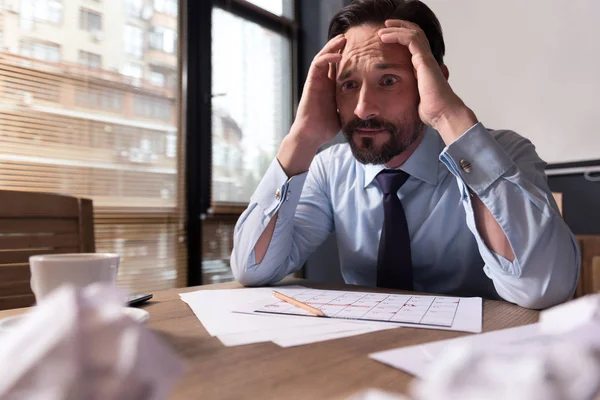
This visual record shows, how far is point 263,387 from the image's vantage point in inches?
12.7

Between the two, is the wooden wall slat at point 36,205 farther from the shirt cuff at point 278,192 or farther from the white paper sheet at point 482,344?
the white paper sheet at point 482,344

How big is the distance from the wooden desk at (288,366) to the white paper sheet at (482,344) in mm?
14

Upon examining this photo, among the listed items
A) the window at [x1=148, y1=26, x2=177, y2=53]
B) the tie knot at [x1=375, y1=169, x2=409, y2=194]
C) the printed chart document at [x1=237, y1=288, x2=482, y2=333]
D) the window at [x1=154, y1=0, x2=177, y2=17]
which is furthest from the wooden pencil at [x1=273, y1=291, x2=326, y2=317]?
the window at [x1=154, y1=0, x2=177, y2=17]

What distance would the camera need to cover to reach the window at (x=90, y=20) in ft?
5.91

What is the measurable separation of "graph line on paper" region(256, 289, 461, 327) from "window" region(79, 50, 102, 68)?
61.0 inches

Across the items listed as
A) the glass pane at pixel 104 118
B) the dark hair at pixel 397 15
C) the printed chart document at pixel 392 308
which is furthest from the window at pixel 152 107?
the printed chart document at pixel 392 308

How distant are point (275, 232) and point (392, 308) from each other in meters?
0.44

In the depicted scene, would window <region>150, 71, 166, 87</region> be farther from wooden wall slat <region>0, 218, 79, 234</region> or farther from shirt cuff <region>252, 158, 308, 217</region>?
shirt cuff <region>252, 158, 308, 217</region>

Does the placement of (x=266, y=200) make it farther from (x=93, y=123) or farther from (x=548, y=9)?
(x=548, y=9)

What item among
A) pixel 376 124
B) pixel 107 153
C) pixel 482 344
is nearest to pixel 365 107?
pixel 376 124

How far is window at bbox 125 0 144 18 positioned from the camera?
77.4 inches

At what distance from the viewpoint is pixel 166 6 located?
2.13m

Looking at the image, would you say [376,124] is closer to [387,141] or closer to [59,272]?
[387,141]

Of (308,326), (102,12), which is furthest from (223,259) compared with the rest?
(308,326)
